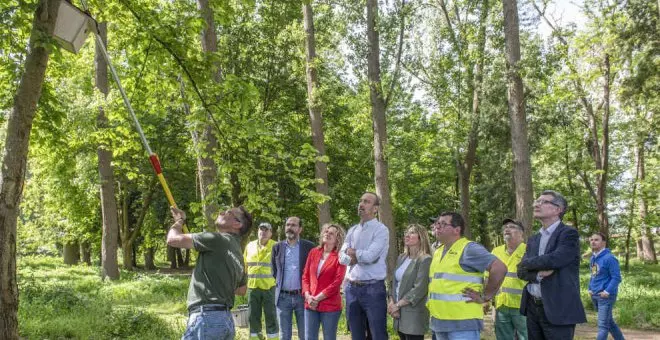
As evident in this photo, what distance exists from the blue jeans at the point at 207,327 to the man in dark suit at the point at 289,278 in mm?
3225

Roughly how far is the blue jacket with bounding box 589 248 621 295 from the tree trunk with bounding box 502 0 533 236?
3.22 metres

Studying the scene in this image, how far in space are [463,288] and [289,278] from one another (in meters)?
3.45

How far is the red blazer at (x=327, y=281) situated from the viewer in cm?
665

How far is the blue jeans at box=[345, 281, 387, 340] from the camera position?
6.26 metres

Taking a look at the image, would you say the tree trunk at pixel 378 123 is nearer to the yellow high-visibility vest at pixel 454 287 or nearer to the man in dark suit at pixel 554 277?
the man in dark suit at pixel 554 277

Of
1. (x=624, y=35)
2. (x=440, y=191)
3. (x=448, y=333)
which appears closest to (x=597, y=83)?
(x=624, y=35)

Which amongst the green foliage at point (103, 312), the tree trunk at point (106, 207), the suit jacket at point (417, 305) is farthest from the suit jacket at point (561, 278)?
the tree trunk at point (106, 207)

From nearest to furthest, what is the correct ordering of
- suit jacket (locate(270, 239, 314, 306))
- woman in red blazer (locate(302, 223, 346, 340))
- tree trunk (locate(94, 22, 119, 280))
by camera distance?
1. woman in red blazer (locate(302, 223, 346, 340))
2. suit jacket (locate(270, 239, 314, 306))
3. tree trunk (locate(94, 22, 119, 280))

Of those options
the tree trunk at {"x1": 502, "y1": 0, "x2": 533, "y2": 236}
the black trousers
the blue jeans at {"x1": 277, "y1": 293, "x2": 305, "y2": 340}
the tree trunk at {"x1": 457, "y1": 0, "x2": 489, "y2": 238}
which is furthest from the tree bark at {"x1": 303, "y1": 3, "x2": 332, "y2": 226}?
the black trousers

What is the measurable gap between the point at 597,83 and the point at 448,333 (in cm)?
1875

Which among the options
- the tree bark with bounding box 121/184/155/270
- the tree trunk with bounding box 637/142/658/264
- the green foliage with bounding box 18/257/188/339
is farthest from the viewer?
the tree trunk with bounding box 637/142/658/264

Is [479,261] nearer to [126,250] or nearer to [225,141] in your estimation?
[225,141]

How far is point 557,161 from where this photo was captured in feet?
102

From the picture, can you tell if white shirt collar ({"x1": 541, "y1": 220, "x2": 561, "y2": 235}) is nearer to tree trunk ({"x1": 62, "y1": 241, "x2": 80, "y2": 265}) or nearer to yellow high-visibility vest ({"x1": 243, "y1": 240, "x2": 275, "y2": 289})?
yellow high-visibility vest ({"x1": 243, "y1": 240, "x2": 275, "y2": 289})
